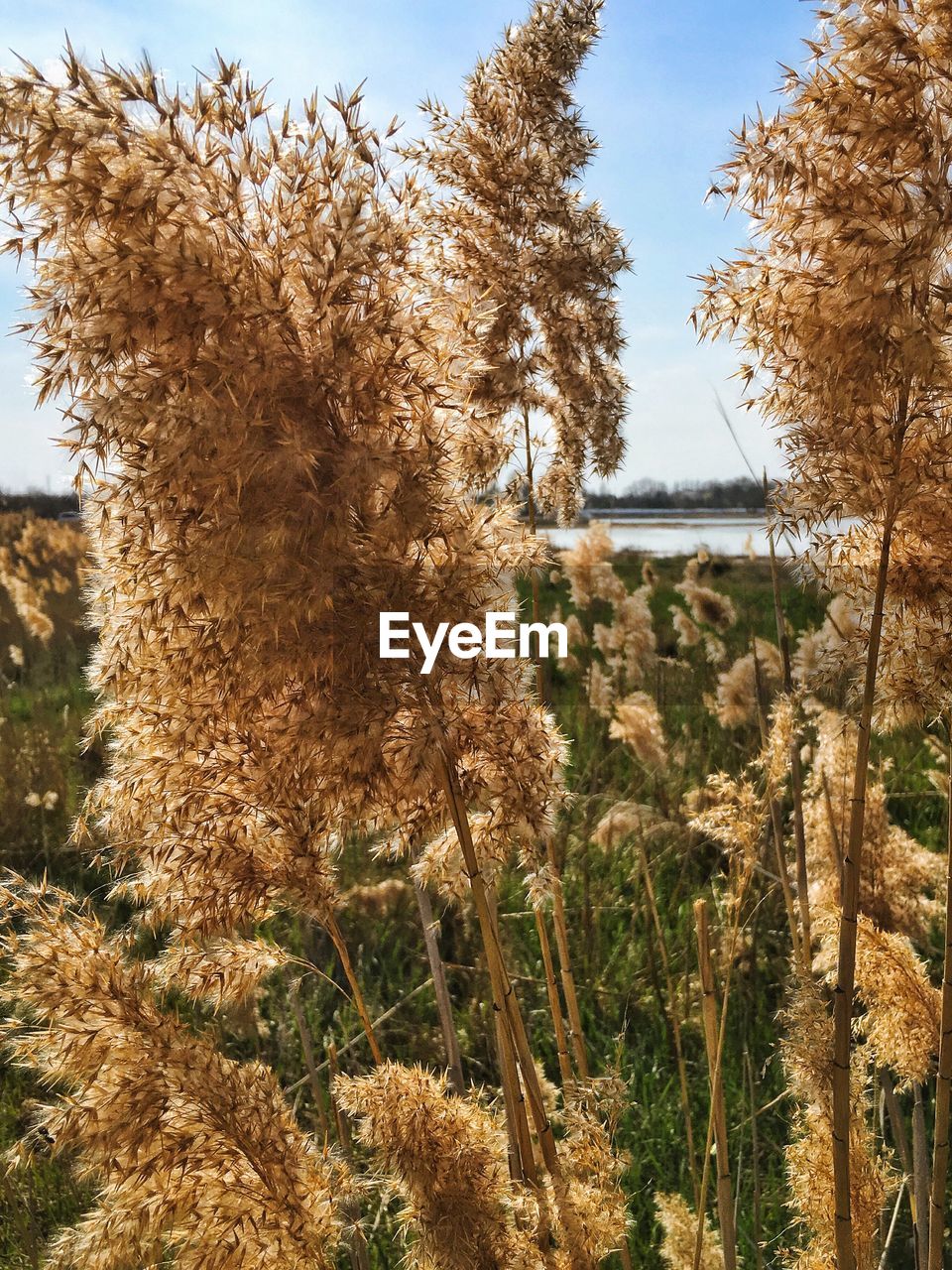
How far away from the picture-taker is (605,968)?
3.44 metres

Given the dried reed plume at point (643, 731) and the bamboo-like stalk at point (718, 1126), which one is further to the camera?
the dried reed plume at point (643, 731)

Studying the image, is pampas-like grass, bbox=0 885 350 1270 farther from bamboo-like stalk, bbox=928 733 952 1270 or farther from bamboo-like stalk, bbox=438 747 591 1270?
bamboo-like stalk, bbox=928 733 952 1270

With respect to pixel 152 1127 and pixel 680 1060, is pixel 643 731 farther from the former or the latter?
pixel 152 1127

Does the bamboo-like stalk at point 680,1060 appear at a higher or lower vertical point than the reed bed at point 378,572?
lower

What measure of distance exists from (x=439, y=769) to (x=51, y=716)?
487 centimetres

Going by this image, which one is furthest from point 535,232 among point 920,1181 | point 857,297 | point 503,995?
point 920,1181

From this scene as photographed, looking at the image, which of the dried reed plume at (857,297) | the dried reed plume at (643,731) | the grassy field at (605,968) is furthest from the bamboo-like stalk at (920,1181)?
the dried reed plume at (643,731)

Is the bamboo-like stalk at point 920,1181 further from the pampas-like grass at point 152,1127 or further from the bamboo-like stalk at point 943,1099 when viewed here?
the pampas-like grass at point 152,1127

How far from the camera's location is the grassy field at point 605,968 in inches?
105

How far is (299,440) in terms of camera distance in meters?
1.26

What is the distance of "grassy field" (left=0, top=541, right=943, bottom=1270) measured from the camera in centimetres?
268

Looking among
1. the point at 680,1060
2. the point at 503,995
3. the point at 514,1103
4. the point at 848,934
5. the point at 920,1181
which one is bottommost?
the point at 920,1181

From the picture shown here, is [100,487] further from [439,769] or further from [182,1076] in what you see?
[182,1076]

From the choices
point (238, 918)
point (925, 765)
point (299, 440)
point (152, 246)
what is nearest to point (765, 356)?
point (299, 440)
